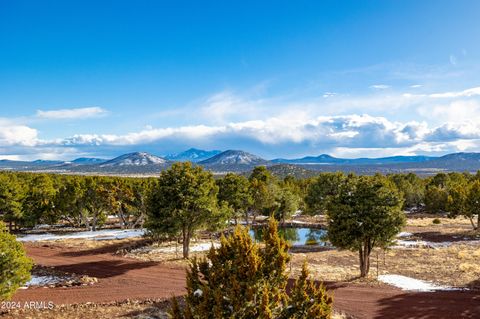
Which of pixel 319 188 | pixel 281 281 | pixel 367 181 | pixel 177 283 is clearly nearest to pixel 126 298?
pixel 177 283

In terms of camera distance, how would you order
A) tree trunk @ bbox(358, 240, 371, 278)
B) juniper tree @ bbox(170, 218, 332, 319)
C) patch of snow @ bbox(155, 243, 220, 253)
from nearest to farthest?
juniper tree @ bbox(170, 218, 332, 319)
tree trunk @ bbox(358, 240, 371, 278)
patch of snow @ bbox(155, 243, 220, 253)

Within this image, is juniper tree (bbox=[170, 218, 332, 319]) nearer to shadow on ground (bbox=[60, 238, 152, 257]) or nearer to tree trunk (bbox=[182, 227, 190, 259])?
tree trunk (bbox=[182, 227, 190, 259])

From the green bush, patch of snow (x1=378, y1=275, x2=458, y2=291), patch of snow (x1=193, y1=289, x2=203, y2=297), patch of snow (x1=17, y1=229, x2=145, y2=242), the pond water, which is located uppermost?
patch of snow (x1=193, y1=289, x2=203, y2=297)

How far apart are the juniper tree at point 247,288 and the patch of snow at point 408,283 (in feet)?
84.8

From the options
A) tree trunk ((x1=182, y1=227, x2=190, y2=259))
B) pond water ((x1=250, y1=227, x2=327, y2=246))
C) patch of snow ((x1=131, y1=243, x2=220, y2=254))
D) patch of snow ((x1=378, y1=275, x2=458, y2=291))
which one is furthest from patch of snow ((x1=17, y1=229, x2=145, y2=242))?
patch of snow ((x1=378, y1=275, x2=458, y2=291))

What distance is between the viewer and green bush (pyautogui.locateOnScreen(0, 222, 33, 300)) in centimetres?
2659

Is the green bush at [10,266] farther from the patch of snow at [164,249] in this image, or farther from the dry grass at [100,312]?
the patch of snow at [164,249]

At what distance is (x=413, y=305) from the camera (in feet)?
108

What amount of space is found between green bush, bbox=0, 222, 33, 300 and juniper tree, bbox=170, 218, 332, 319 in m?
16.0

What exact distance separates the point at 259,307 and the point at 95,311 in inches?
771

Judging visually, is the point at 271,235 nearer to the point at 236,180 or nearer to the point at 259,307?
the point at 259,307

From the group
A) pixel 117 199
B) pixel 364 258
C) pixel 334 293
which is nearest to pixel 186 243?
pixel 334 293

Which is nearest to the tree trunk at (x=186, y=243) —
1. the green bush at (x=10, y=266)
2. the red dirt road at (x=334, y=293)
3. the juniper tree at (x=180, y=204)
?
the juniper tree at (x=180, y=204)

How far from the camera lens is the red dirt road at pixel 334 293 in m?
31.6
